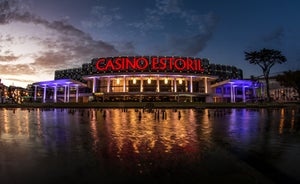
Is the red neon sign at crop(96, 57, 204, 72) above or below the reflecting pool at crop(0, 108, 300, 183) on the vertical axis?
above

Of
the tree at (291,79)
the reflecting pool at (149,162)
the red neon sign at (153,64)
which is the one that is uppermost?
the red neon sign at (153,64)

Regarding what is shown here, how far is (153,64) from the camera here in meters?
77.9

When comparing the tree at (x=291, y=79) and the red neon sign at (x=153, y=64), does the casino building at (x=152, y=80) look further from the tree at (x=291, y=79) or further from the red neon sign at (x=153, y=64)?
the tree at (x=291, y=79)

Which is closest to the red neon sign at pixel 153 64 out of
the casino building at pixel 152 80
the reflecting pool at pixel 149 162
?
the casino building at pixel 152 80

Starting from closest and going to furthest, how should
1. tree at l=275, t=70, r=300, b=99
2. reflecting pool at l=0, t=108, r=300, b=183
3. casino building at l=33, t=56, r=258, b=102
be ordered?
reflecting pool at l=0, t=108, r=300, b=183
tree at l=275, t=70, r=300, b=99
casino building at l=33, t=56, r=258, b=102

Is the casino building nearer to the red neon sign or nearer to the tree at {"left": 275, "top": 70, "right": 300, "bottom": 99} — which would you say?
the red neon sign

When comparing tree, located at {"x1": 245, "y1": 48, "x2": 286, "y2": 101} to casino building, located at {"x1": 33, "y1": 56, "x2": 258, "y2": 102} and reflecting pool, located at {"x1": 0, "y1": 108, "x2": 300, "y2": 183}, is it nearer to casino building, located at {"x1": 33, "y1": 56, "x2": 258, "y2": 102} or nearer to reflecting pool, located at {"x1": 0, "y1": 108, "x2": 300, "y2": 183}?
casino building, located at {"x1": 33, "y1": 56, "x2": 258, "y2": 102}

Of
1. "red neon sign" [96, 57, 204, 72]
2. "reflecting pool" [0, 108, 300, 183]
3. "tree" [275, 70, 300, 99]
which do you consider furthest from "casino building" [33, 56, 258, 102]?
"reflecting pool" [0, 108, 300, 183]

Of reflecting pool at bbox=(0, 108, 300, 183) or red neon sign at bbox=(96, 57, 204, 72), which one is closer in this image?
reflecting pool at bbox=(0, 108, 300, 183)

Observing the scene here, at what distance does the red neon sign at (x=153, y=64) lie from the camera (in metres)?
78.0

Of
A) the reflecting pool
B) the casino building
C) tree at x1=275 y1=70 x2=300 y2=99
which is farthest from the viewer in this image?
the casino building

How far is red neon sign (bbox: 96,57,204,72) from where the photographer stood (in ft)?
256

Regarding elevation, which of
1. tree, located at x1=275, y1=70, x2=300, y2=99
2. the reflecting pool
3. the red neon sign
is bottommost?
the reflecting pool

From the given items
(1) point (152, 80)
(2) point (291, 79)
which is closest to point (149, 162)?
(2) point (291, 79)
